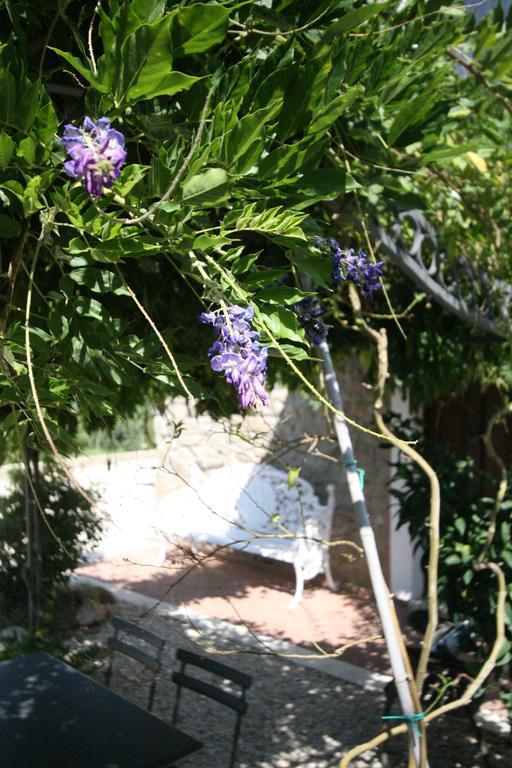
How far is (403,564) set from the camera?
20.8 feet

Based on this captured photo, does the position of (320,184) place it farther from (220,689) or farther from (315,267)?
(220,689)

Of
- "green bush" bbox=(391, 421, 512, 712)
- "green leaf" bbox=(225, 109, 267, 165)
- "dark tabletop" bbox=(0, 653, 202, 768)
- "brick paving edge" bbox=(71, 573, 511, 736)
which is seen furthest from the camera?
"brick paving edge" bbox=(71, 573, 511, 736)

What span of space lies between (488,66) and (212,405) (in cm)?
155

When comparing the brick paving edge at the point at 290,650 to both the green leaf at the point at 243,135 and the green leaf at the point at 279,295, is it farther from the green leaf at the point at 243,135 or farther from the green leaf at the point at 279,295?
the green leaf at the point at 243,135

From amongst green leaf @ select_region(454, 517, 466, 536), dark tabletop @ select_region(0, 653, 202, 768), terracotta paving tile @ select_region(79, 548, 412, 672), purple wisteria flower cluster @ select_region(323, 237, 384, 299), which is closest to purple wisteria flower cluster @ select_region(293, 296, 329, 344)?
purple wisteria flower cluster @ select_region(323, 237, 384, 299)

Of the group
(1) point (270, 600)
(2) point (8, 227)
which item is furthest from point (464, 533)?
(1) point (270, 600)

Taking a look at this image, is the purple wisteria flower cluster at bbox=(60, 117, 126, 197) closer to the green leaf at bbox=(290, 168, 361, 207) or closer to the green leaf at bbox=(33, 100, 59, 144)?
the green leaf at bbox=(33, 100, 59, 144)

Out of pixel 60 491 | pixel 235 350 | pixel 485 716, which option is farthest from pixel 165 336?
pixel 60 491

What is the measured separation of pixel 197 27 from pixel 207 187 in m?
0.24

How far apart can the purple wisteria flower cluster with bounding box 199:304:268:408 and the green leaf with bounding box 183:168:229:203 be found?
0.19 m

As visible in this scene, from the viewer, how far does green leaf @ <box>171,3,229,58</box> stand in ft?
3.50

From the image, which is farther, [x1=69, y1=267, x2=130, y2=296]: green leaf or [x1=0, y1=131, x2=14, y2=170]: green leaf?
[x1=69, y1=267, x2=130, y2=296]: green leaf

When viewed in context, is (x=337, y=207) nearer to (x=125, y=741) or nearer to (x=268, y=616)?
(x=125, y=741)

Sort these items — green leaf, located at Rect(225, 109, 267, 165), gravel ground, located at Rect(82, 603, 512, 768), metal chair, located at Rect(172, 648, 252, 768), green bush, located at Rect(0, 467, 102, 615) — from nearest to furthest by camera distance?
green leaf, located at Rect(225, 109, 267, 165)
metal chair, located at Rect(172, 648, 252, 768)
gravel ground, located at Rect(82, 603, 512, 768)
green bush, located at Rect(0, 467, 102, 615)
